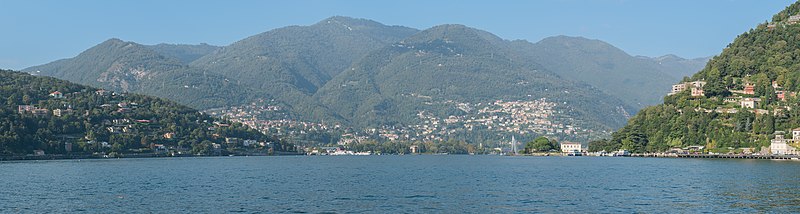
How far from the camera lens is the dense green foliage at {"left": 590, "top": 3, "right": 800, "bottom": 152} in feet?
528

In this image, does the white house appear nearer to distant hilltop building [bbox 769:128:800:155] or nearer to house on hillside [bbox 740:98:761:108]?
distant hilltop building [bbox 769:128:800:155]

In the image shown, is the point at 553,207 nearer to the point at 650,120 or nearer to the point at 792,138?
the point at 792,138

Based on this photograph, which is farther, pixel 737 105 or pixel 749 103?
pixel 737 105

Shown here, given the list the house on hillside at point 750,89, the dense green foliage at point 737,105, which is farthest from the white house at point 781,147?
the house on hillside at point 750,89

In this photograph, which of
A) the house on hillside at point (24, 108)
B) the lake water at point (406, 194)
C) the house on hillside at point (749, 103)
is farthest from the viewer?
the house on hillside at point (24, 108)

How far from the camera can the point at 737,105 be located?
17175 cm

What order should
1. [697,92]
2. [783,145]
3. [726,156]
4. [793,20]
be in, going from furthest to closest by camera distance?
1. [793,20]
2. [697,92]
3. [726,156]
4. [783,145]

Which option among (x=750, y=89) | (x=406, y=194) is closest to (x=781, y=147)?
(x=750, y=89)

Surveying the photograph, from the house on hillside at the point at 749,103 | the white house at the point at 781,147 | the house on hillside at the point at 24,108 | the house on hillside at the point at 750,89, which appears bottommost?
the white house at the point at 781,147

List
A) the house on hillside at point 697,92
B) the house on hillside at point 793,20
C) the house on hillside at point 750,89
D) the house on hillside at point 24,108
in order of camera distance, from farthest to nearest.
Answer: the house on hillside at point 793,20 < the house on hillside at point 697,92 < the house on hillside at point 24,108 < the house on hillside at point 750,89

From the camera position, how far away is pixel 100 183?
81250 millimetres

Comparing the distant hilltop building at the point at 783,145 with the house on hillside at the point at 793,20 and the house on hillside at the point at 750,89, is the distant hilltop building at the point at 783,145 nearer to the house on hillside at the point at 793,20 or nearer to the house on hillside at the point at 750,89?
the house on hillside at the point at 750,89

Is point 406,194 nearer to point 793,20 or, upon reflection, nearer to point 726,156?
point 726,156

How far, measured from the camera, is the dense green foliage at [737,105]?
161 m
